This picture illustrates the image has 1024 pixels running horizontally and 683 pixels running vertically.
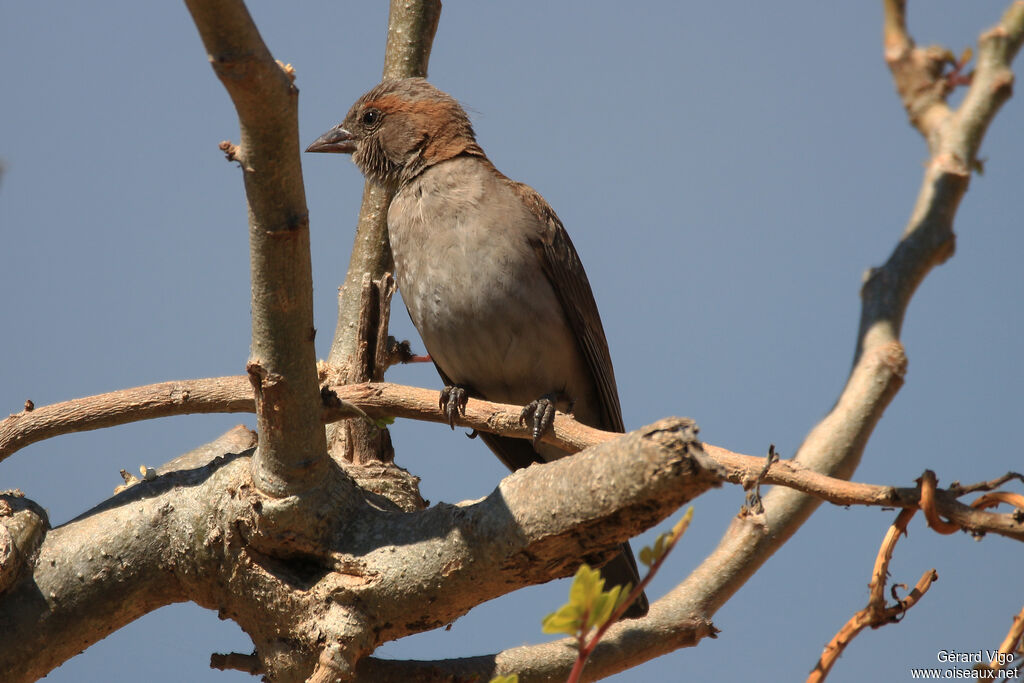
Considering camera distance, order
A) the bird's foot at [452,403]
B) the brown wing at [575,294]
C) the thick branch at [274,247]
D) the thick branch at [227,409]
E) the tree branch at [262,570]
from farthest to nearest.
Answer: the brown wing at [575,294] < the bird's foot at [452,403] < the thick branch at [227,409] < the tree branch at [262,570] < the thick branch at [274,247]

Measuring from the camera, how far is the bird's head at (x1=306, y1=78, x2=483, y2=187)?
5.45 m

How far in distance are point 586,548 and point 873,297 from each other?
1.69 meters

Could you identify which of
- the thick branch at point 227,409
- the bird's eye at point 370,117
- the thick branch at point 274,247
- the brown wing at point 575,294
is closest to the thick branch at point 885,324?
the thick branch at point 227,409

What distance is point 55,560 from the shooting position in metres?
3.40

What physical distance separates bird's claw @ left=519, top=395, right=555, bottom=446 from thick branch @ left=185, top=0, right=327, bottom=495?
3.30 ft

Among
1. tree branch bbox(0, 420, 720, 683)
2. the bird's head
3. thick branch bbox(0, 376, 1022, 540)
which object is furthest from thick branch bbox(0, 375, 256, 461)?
the bird's head

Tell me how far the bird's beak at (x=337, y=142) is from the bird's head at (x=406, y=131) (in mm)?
76

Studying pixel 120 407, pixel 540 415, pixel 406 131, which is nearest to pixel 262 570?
pixel 120 407

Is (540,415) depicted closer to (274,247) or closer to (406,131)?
(274,247)

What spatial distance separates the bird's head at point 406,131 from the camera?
5449mm

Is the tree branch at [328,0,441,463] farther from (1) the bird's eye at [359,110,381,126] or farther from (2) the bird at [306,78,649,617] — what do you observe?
(1) the bird's eye at [359,110,381,126]

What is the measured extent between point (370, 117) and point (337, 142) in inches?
12.1

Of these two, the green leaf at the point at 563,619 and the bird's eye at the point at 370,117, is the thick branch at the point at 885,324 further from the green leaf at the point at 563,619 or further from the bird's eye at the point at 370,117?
the bird's eye at the point at 370,117

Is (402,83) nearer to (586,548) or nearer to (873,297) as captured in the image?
(873,297)
